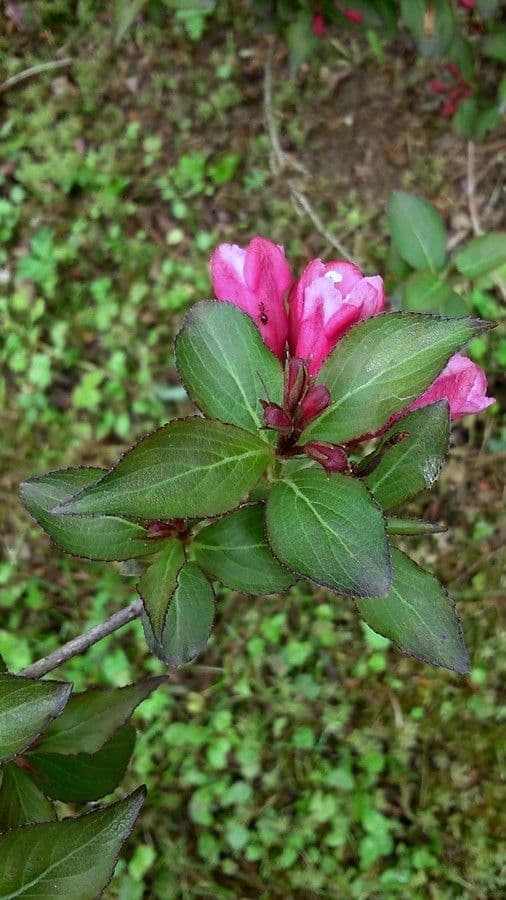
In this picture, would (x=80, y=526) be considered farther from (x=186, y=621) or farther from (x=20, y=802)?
(x=20, y=802)

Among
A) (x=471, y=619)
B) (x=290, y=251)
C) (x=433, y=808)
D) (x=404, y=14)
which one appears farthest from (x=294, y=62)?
(x=433, y=808)

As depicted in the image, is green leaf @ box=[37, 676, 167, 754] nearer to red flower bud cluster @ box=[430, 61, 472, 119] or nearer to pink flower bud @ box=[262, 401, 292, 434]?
pink flower bud @ box=[262, 401, 292, 434]

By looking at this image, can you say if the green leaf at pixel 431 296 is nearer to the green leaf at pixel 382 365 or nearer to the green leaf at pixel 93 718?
the green leaf at pixel 382 365

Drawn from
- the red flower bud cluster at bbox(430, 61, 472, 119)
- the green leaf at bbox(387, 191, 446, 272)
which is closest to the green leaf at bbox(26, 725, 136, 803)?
the green leaf at bbox(387, 191, 446, 272)

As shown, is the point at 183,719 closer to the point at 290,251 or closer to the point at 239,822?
the point at 239,822

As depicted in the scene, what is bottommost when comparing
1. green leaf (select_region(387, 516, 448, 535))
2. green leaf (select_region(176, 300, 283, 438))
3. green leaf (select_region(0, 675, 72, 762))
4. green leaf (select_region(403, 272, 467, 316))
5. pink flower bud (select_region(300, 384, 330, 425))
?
green leaf (select_region(403, 272, 467, 316))

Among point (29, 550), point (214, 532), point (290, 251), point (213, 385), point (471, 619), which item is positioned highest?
point (213, 385)

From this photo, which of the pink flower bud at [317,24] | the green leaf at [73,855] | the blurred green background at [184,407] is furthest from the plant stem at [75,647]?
the pink flower bud at [317,24]
